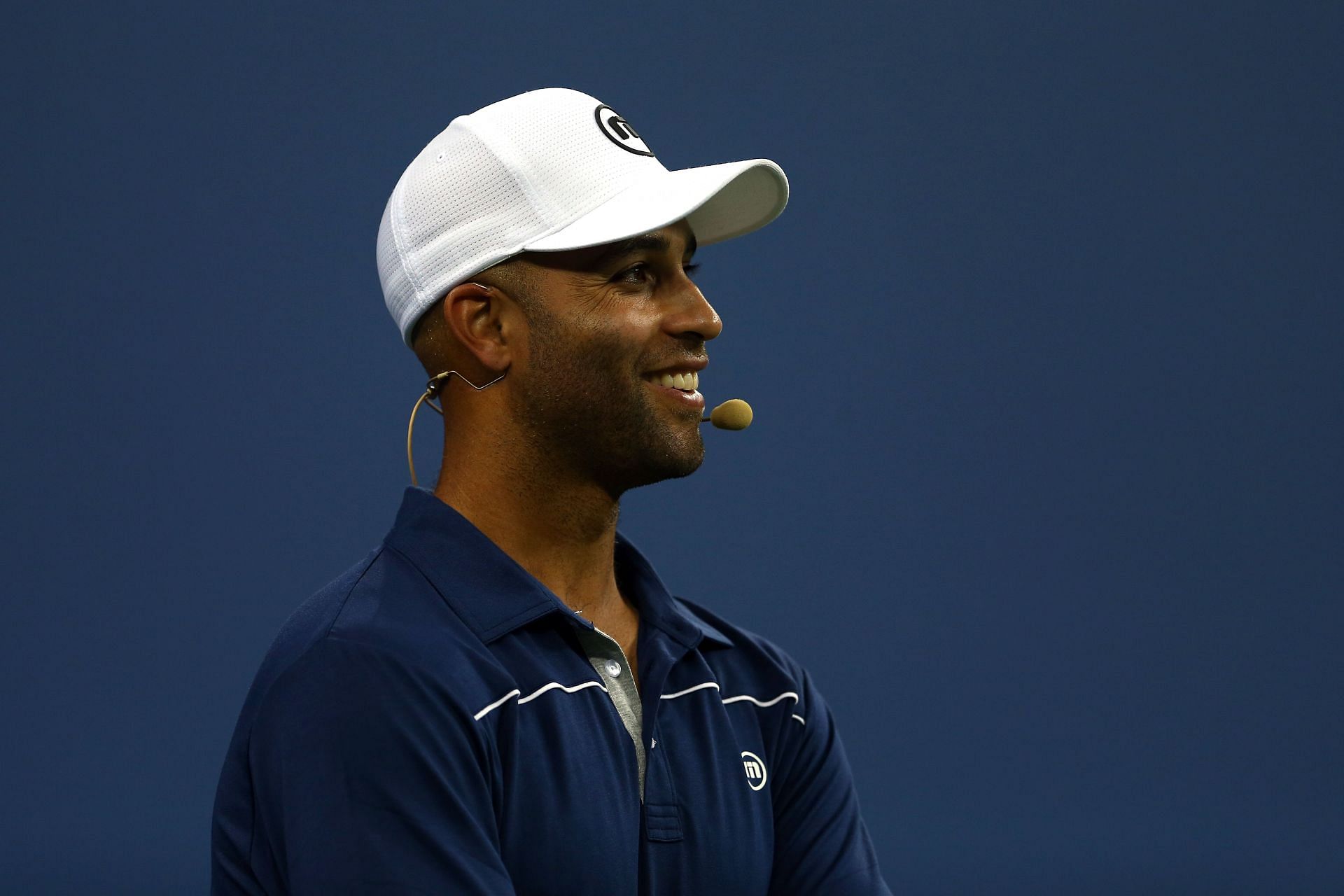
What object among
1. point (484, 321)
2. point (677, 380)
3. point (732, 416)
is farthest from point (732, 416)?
point (484, 321)

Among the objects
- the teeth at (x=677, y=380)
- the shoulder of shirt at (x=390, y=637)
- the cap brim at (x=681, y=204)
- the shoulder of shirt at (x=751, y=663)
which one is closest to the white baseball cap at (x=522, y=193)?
the cap brim at (x=681, y=204)

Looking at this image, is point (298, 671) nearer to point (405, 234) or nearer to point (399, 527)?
point (399, 527)

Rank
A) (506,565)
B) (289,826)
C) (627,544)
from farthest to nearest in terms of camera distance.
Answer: (627,544) → (506,565) → (289,826)

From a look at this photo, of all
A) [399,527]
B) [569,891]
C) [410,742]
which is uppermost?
[399,527]

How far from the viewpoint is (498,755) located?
1.11 m

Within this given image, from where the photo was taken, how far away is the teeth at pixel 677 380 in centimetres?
126

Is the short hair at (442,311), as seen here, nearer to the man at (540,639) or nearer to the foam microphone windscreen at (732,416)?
the man at (540,639)

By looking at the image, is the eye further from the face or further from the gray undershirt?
the gray undershirt

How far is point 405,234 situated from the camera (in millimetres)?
1304

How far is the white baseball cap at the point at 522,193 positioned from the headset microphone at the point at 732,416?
0.59ft

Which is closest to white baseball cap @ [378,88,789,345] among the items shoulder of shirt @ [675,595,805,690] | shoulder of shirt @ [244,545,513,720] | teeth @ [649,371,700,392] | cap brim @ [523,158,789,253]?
cap brim @ [523,158,789,253]

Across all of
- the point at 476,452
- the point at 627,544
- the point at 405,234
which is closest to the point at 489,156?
the point at 405,234

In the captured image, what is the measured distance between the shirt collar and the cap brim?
0.22 metres

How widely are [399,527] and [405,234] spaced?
24cm
